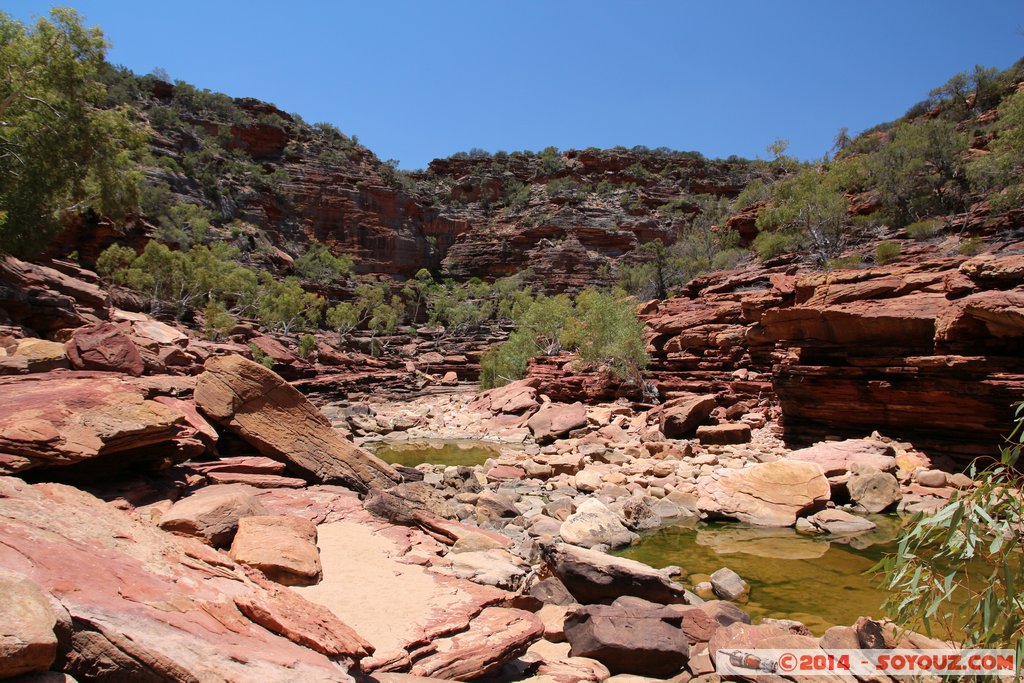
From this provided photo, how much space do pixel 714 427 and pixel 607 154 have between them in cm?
7516

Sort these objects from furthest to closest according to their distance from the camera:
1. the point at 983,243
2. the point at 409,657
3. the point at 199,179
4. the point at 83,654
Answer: the point at 199,179, the point at 983,243, the point at 409,657, the point at 83,654

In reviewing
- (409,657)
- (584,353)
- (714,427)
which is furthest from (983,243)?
(409,657)

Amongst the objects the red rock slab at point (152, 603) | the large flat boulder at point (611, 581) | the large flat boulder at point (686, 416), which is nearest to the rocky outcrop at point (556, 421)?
the large flat boulder at point (686, 416)

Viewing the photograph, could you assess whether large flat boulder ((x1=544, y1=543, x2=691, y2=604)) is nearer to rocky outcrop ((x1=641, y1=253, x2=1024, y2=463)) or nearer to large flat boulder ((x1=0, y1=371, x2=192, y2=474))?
large flat boulder ((x1=0, y1=371, x2=192, y2=474))

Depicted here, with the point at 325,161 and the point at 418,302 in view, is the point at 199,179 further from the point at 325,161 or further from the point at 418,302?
the point at 418,302

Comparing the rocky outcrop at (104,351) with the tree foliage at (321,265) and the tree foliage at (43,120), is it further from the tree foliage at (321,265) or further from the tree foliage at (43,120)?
the tree foliage at (321,265)

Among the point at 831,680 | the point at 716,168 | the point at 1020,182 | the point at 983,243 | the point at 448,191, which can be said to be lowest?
the point at 831,680

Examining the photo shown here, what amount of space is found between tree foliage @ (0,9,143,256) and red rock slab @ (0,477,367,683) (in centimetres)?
1613

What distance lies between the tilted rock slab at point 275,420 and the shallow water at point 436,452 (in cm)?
776

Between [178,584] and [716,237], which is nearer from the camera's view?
[178,584]

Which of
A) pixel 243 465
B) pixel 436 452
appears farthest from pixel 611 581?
pixel 436 452

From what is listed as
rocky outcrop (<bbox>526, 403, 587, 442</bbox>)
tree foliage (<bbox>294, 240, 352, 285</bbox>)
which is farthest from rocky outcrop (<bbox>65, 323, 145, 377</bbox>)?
tree foliage (<bbox>294, 240, 352, 285</bbox>)

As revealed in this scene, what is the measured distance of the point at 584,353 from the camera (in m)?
25.4

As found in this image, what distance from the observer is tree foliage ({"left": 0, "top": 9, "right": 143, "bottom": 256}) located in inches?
602
